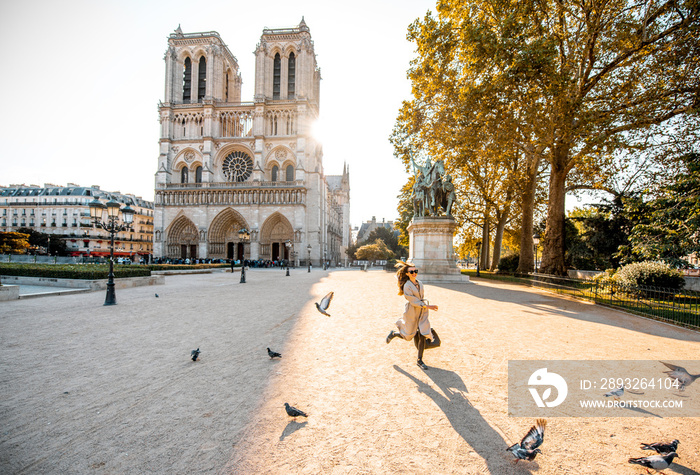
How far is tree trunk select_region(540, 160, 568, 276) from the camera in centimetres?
1543

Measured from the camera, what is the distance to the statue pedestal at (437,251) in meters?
16.9

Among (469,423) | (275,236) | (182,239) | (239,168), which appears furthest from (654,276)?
(182,239)

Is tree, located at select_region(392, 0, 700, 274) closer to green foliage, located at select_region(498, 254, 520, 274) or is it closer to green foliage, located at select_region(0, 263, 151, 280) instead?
green foliage, located at select_region(498, 254, 520, 274)

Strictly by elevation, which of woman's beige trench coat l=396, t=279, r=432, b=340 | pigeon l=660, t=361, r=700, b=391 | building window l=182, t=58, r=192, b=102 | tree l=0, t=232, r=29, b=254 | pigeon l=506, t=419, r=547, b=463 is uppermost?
building window l=182, t=58, r=192, b=102

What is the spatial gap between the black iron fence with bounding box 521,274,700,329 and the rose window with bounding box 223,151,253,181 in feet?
135

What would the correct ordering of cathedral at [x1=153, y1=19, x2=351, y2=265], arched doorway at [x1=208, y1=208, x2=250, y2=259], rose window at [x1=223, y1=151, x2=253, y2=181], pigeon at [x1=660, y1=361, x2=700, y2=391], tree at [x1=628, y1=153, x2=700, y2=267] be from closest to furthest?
pigeon at [x1=660, y1=361, x2=700, y2=391], tree at [x1=628, y1=153, x2=700, y2=267], cathedral at [x1=153, y1=19, x2=351, y2=265], arched doorway at [x1=208, y1=208, x2=250, y2=259], rose window at [x1=223, y1=151, x2=253, y2=181]

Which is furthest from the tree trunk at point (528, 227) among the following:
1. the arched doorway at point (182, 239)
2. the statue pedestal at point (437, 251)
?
the arched doorway at point (182, 239)

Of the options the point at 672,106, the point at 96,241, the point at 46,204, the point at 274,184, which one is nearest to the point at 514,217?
the point at 672,106

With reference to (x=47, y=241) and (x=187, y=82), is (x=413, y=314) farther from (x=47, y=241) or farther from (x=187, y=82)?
(x=47, y=241)

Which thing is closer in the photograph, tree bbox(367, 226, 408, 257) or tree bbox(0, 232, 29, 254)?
tree bbox(0, 232, 29, 254)

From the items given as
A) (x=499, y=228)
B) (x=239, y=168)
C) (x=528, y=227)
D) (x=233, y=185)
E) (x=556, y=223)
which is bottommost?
(x=556, y=223)

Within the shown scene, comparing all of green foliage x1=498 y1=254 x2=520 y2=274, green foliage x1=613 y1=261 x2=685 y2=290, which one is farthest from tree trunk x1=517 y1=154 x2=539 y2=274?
green foliage x1=613 y1=261 x2=685 y2=290

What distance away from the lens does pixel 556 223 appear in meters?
15.5

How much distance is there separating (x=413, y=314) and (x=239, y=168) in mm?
46250
